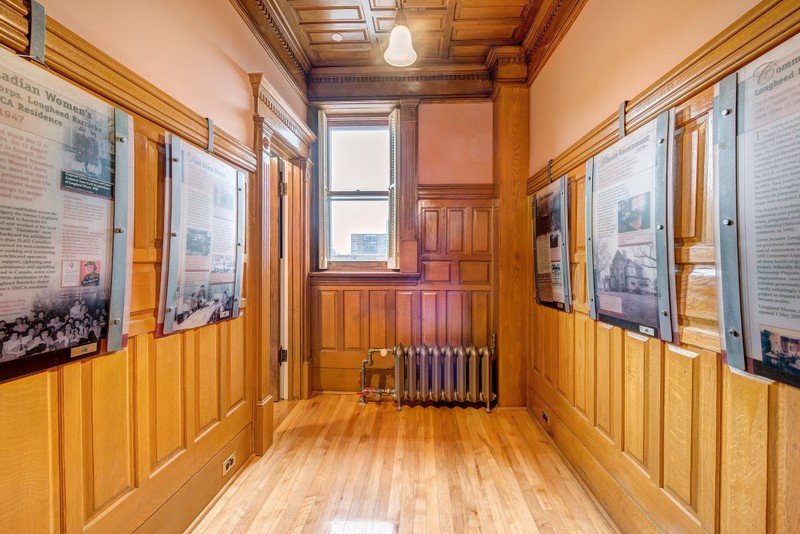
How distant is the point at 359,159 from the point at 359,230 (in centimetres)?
75

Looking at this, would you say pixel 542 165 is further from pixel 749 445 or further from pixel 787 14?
pixel 749 445

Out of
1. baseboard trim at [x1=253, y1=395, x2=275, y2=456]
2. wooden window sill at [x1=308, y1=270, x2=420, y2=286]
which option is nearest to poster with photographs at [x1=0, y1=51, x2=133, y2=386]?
baseboard trim at [x1=253, y1=395, x2=275, y2=456]

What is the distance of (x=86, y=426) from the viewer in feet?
3.56

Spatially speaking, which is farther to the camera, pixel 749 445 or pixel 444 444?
pixel 444 444

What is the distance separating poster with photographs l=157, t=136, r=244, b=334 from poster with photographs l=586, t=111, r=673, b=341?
202 cm

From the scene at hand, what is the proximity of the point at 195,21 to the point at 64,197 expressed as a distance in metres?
1.18

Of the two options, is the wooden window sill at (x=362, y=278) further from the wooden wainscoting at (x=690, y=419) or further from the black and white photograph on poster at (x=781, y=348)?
the black and white photograph on poster at (x=781, y=348)

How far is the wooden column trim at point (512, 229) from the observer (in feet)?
9.01

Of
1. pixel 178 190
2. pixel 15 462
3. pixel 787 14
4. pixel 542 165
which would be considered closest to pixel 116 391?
pixel 15 462

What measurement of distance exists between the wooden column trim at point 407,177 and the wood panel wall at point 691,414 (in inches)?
60.9

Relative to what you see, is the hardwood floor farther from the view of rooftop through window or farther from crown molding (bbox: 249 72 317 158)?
crown molding (bbox: 249 72 317 158)

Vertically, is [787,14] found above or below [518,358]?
above

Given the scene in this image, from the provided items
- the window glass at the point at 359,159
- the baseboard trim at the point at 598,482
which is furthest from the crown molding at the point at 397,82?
the baseboard trim at the point at 598,482

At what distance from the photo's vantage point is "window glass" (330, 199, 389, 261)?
3270mm
